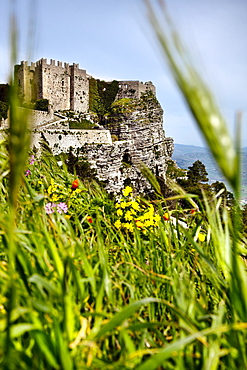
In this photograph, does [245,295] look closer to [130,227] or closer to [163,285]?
[163,285]

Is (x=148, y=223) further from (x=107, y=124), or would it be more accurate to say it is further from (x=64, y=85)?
(x=64, y=85)

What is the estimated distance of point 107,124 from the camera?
111 feet

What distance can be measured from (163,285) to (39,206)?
1.83ft

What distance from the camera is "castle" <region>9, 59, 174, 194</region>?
1033 inches

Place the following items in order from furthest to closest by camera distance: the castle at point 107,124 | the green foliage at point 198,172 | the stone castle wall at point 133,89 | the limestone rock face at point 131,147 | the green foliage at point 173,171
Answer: the stone castle wall at point 133,89, the green foliage at point 173,171, the green foliage at point 198,172, the limestone rock face at point 131,147, the castle at point 107,124

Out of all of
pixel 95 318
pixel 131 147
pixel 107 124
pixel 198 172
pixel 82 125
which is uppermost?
pixel 107 124

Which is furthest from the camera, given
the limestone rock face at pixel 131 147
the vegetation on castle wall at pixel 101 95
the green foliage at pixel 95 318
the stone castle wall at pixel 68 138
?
the vegetation on castle wall at pixel 101 95

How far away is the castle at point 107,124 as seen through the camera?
26234mm

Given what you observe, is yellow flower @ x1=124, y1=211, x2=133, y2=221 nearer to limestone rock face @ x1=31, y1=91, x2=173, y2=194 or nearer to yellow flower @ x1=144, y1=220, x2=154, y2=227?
yellow flower @ x1=144, y1=220, x2=154, y2=227

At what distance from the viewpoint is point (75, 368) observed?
0.70 meters

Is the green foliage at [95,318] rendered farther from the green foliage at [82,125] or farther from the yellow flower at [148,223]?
the green foliage at [82,125]

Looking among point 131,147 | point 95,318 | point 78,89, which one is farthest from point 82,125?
point 95,318

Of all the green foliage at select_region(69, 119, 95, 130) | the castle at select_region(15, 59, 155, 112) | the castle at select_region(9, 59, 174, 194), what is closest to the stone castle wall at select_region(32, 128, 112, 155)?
the castle at select_region(9, 59, 174, 194)

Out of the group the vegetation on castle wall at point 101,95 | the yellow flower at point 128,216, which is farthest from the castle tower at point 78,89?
the yellow flower at point 128,216
